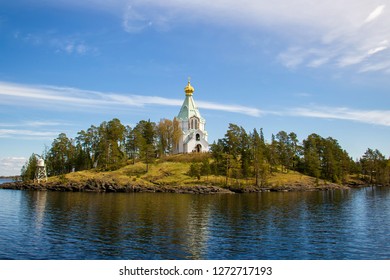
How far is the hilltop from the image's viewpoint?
344 ft

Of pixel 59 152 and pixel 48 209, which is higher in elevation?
pixel 59 152

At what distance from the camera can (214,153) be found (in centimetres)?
11788

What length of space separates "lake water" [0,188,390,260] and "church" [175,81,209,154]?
8321 centimetres

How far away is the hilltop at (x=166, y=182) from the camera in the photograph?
104750 mm

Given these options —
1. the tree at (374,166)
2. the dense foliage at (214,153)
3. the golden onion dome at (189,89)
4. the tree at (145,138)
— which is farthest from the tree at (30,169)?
the tree at (374,166)

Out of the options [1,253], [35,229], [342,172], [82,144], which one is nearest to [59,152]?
[82,144]

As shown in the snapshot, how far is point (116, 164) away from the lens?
123 m

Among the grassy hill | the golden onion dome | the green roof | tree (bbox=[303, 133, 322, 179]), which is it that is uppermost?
the golden onion dome

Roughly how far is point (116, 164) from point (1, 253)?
308 feet

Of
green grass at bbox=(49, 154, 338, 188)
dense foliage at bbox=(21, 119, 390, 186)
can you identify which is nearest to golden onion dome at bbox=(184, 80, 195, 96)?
dense foliage at bbox=(21, 119, 390, 186)

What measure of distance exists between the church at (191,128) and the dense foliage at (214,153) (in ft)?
12.5

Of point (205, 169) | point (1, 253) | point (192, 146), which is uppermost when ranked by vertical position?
point (192, 146)

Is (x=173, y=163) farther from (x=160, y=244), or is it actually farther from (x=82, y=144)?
(x=160, y=244)

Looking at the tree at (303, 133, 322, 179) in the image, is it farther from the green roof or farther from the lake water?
the lake water
